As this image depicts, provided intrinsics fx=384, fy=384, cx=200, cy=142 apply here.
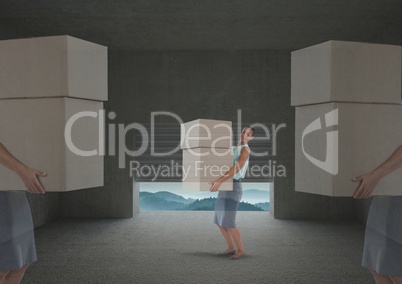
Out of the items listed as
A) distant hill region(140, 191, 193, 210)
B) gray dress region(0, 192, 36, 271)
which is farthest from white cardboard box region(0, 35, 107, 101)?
distant hill region(140, 191, 193, 210)

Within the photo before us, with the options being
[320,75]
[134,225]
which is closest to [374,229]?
[320,75]

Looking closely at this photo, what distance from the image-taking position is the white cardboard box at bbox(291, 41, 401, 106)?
1.02 metres

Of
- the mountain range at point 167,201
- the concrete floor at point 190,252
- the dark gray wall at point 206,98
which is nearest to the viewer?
the concrete floor at point 190,252

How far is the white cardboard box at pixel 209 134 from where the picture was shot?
88.6 inches

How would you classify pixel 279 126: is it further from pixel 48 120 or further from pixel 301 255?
pixel 48 120

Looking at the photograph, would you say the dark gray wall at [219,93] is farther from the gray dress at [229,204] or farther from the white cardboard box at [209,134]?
the white cardboard box at [209,134]

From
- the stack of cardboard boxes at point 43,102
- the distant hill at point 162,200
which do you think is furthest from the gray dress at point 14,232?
the distant hill at point 162,200

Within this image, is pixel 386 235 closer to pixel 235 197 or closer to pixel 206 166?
pixel 206 166

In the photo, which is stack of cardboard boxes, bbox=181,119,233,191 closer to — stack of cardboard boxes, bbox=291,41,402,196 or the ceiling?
stack of cardboard boxes, bbox=291,41,402,196

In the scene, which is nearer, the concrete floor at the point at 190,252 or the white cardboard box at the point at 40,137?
the white cardboard box at the point at 40,137

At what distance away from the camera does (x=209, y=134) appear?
227 centimetres

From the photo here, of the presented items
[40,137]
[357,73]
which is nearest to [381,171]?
[357,73]

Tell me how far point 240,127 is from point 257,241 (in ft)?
6.22

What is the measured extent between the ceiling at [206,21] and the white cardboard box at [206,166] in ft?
6.32
